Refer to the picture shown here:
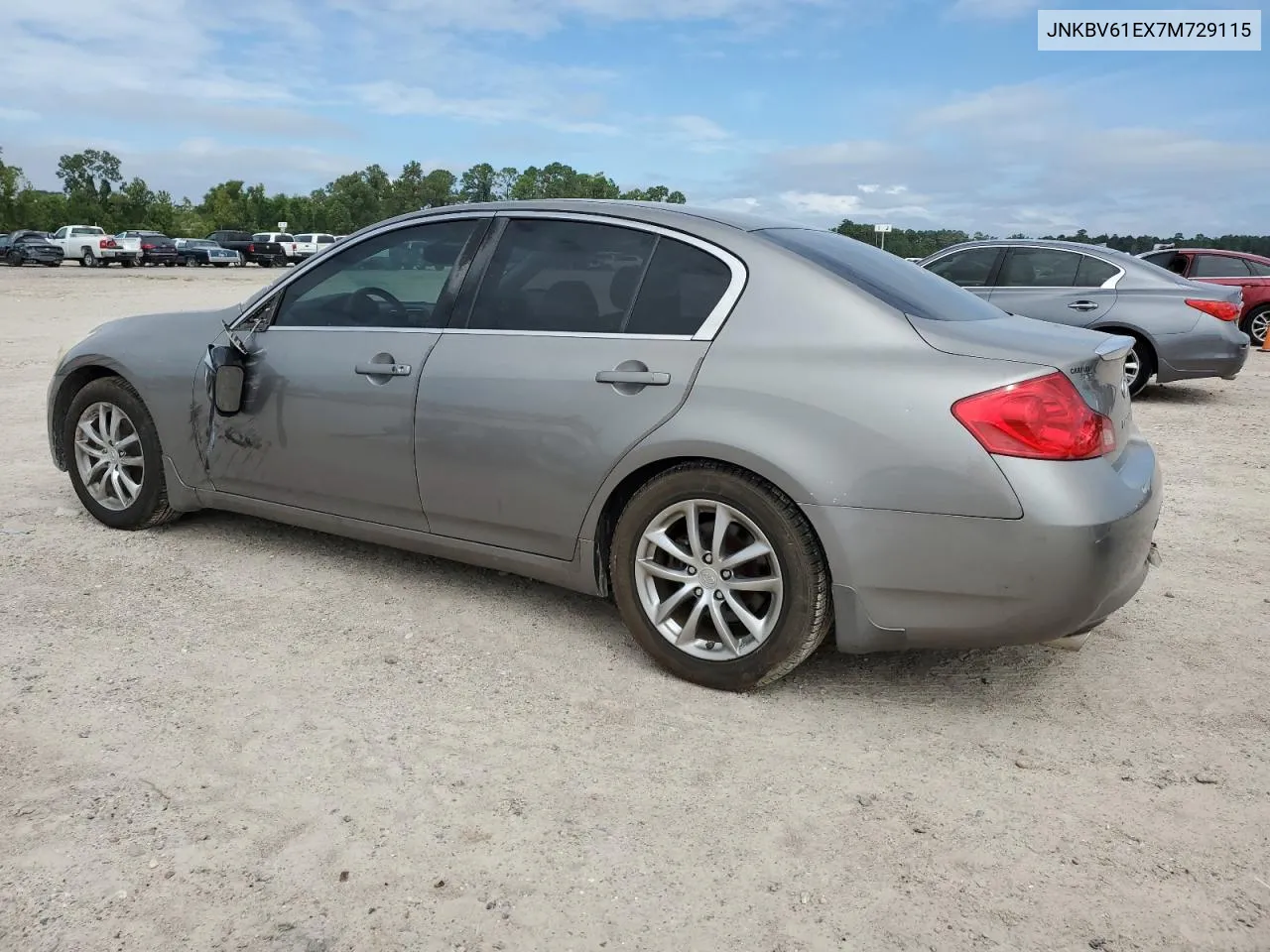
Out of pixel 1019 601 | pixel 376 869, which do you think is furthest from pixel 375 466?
pixel 1019 601

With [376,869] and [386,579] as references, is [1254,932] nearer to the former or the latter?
[376,869]

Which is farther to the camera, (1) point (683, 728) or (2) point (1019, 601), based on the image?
(1) point (683, 728)

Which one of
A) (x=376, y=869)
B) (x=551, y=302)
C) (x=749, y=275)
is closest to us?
(x=376, y=869)

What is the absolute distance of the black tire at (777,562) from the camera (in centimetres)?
317

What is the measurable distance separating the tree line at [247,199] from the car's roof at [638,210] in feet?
281

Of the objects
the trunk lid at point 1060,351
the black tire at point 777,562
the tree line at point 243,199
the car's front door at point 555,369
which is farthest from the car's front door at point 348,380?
the tree line at point 243,199

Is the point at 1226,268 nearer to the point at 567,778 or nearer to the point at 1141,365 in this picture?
the point at 1141,365

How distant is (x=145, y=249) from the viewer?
156ft

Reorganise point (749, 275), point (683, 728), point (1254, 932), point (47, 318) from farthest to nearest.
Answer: point (47, 318), point (749, 275), point (683, 728), point (1254, 932)

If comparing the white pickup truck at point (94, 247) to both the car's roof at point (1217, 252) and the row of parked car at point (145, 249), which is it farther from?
the car's roof at point (1217, 252)

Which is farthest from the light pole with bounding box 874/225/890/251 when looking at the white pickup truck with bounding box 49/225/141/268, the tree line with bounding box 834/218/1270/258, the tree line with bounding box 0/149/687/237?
the tree line with bounding box 0/149/687/237

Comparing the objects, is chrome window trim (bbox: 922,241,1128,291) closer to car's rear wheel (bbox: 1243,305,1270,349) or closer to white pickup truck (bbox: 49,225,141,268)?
car's rear wheel (bbox: 1243,305,1270,349)

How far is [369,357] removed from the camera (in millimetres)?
4109

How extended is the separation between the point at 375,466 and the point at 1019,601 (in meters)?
2.44
